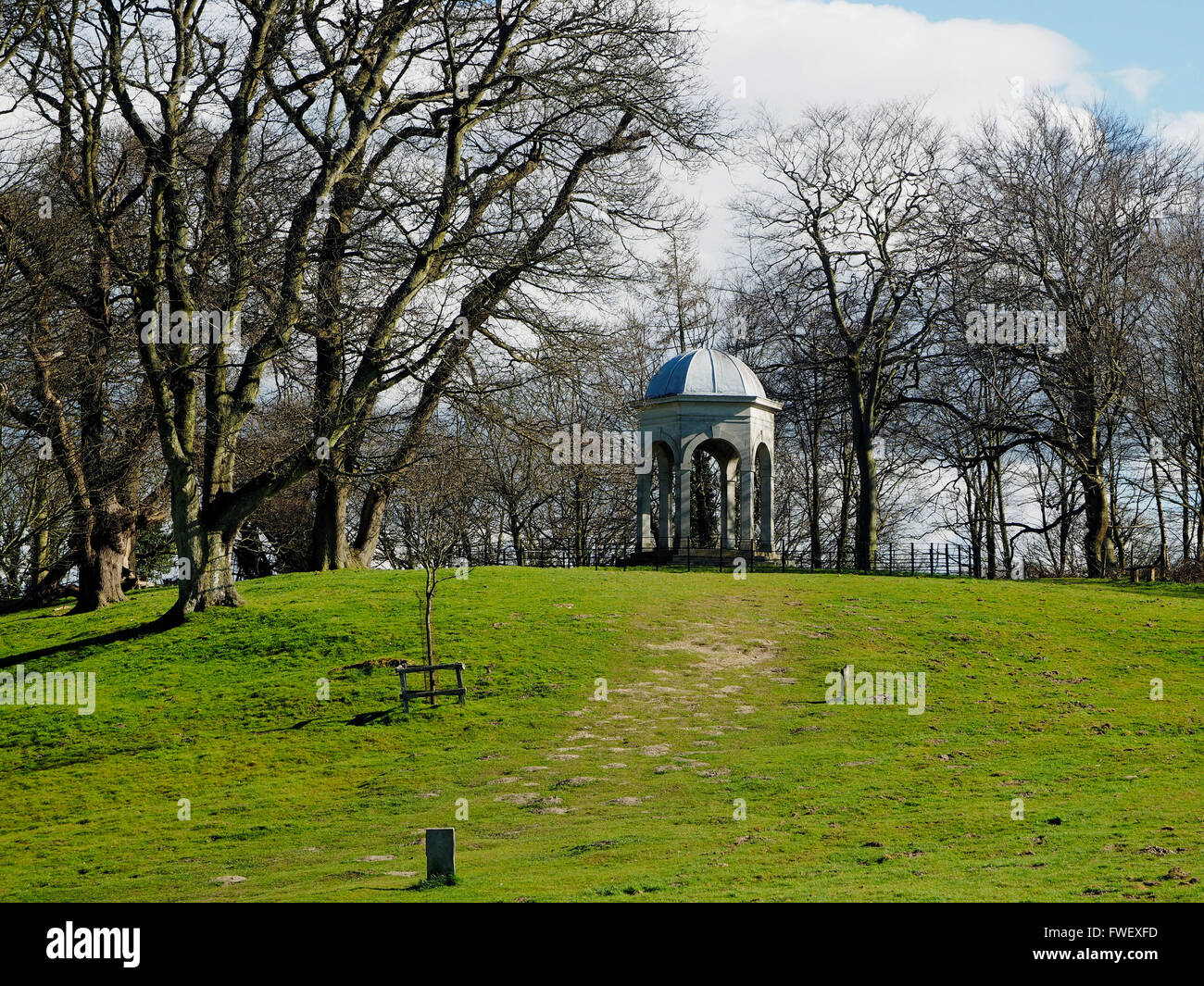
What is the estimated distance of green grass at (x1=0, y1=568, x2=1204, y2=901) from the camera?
10.5 m

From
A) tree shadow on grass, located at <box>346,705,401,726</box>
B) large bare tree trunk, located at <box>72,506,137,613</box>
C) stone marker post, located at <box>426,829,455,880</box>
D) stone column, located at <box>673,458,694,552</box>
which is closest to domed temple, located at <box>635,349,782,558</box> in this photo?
stone column, located at <box>673,458,694,552</box>

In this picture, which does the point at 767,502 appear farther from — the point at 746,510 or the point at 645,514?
the point at 645,514

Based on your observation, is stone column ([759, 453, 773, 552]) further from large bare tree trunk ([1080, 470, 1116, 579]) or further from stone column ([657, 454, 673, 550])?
large bare tree trunk ([1080, 470, 1116, 579])

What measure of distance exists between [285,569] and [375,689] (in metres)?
24.6

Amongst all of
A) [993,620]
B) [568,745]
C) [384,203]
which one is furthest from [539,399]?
[993,620]

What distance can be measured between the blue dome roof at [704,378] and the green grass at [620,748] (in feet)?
23.9

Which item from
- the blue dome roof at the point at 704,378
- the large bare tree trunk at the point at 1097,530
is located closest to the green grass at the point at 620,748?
the large bare tree trunk at the point at 1097,530

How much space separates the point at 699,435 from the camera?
34125mm

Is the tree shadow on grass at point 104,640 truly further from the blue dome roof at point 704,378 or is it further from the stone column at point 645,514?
the blue dome roof at point 704,378

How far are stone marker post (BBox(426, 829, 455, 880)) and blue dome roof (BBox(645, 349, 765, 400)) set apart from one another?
2499 centimetres

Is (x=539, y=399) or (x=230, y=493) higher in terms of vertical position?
(x=539, y=399)

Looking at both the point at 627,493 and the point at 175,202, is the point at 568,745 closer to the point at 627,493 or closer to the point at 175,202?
the point at 175,202

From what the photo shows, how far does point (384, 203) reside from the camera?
2231 centimetres

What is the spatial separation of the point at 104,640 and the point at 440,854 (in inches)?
594
